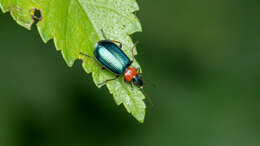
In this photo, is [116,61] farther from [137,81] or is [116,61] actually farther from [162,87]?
[162,87]

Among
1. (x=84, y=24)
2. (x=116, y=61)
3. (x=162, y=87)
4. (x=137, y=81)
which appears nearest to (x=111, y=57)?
(x=116, y=61)

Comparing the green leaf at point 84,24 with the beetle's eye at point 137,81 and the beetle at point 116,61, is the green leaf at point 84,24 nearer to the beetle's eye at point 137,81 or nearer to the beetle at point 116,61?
the beetle at point 116,61

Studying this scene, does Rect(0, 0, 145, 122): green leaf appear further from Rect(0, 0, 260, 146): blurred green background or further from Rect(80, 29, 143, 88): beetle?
Rect(0, 0, 260, 146): blurred green background

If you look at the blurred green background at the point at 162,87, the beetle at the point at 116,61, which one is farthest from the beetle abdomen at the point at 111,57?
the blurred green background at the point at 162,87

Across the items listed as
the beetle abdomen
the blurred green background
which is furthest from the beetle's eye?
the blurred green background

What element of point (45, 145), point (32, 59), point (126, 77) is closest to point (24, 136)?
point (45, 145)

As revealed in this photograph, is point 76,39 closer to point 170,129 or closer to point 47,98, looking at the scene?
point 47,98

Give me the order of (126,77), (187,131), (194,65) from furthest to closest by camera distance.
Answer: (194,65) → (187,131) → (126,77)
